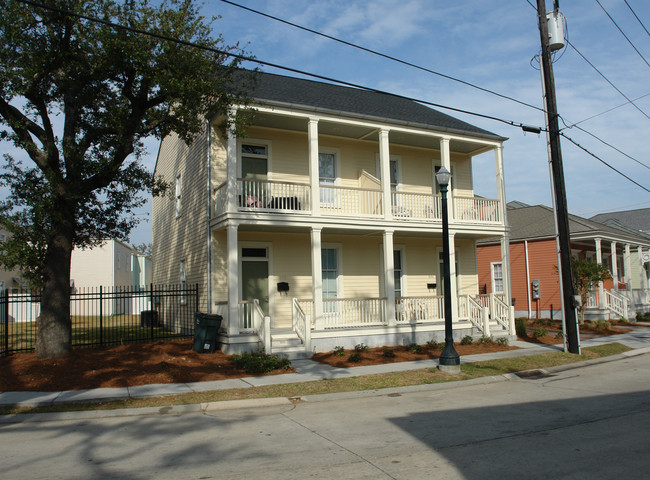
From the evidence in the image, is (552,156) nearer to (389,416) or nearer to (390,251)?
(390,251)

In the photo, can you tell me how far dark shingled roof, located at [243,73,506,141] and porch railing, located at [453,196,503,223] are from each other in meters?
2.38

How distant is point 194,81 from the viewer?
1194 centimetres

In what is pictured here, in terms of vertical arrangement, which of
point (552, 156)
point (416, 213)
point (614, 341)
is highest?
point (552, 156)

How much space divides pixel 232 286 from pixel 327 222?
3569 mm

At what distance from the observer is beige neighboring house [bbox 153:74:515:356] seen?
1489 centimetres

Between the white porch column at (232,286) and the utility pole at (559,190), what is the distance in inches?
355

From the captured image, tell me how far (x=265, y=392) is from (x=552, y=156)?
10603mm

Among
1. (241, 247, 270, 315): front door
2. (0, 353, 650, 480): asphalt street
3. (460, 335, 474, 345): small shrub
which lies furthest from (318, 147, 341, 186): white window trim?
(0, 353, 650, 480): asphalt street

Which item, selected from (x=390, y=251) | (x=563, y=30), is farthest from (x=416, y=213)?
(x=563, y=30)

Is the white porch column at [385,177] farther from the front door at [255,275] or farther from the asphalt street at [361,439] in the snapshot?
the asphalt street at [361,439]

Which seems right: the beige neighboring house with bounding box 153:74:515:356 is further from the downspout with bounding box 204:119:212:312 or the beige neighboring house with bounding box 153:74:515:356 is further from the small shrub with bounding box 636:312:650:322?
the small shrub with bounding box 636:312:650:322

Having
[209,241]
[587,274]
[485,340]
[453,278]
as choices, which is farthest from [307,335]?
[587,274]

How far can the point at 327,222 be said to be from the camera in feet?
51.1

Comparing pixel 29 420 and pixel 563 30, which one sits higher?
pixel 563 30
